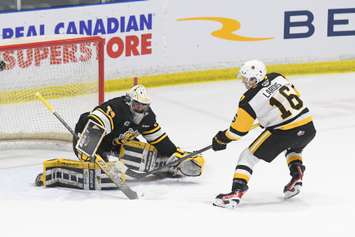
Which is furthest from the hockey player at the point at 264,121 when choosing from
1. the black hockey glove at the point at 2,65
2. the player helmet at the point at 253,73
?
the black hockey glove at the point at 2,65

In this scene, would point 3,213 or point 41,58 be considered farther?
point 41,58

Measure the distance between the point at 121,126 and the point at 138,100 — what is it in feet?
0.89

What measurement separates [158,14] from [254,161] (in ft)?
9.96

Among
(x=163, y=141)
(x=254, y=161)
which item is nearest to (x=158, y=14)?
(x=163, y=141)

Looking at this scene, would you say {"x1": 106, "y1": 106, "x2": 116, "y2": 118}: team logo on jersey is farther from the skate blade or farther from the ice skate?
the ice skate

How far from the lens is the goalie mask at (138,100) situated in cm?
568

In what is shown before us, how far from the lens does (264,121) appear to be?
550cm

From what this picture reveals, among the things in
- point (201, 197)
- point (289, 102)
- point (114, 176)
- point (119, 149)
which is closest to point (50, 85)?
point (119, 149)

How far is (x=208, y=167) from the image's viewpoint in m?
6.36

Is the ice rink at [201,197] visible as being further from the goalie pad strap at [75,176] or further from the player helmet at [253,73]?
the player helmet at [253,73]

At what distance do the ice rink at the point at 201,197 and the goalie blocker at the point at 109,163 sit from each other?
0.20ft

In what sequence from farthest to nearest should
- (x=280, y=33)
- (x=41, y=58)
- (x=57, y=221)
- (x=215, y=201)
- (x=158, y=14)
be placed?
(x=280, y=33) < (x=158, y=14) < (x=41, y=58) < (x=215, y=201) < (x=57, y=221)

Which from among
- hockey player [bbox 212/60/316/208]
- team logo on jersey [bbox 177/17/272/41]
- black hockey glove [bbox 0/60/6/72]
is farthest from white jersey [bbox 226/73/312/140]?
team logo on jersey [bbox 177/17/272/41]

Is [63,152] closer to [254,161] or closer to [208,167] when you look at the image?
[208,167]
